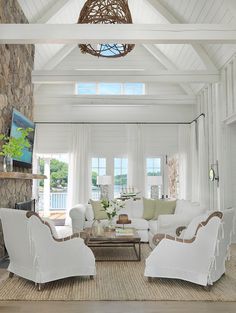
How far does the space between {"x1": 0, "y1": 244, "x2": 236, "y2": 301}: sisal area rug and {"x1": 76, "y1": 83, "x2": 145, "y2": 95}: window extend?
6.78 m

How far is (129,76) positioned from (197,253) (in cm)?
449

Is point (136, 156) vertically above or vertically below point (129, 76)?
below

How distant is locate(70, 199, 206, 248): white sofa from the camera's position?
19.1 ft

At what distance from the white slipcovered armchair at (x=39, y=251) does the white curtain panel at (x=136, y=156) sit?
19.6 feet

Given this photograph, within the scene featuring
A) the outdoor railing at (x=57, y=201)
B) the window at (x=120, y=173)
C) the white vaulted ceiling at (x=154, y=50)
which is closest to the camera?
the white vaulted ceiling at (x=154, y=50)

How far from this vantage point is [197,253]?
4.04 m

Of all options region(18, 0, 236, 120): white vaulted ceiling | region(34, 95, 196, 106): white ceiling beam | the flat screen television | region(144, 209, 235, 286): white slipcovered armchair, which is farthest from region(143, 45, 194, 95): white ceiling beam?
region(144, 209, 235, 286): white slipcovered armchair

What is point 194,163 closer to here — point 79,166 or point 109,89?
point 79,166

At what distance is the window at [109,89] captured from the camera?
413 inches

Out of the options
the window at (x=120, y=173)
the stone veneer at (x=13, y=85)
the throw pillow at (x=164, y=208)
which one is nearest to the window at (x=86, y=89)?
the window at (x=120, y=173)

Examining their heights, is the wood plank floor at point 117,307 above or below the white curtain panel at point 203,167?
below

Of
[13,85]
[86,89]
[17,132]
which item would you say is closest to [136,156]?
[86,89]

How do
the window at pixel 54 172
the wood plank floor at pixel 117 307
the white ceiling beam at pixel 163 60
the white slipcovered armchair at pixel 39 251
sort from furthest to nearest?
the window at pixel 54 172
the white ceiling beam at pixel 163 60
the white slipcovered armchair at pixel 39 251
the wood plank floor at pixel 117 307

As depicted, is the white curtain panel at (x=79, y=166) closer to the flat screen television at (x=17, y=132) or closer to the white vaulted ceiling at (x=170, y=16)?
the white vaulted ceiling at (x=170, y=16)
